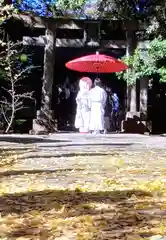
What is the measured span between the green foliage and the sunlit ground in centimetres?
841

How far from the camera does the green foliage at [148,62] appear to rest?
15539 mm

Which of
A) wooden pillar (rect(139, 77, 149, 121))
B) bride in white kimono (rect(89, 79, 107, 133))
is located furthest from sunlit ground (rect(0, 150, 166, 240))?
wooden pillar (rect(139, 77, 149, 121))

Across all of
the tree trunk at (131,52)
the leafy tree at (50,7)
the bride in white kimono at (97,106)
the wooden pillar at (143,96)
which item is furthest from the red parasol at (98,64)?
the leafy tree at (50,7)

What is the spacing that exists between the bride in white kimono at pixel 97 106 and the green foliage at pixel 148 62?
1.67 meters

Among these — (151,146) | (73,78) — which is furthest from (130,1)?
(151,146)

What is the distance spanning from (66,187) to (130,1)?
42.9ft

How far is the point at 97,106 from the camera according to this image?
14.5 metres

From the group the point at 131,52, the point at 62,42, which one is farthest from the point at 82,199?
the point at 62,42

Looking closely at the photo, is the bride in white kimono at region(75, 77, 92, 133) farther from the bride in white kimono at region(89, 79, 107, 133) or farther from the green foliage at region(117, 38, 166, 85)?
the green foliage at region(117, 38, 166, 85)

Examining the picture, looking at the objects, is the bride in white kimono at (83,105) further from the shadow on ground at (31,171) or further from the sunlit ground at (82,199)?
the shadow on ground at (31,171)

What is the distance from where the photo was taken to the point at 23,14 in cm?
1661

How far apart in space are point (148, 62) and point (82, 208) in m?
12.2

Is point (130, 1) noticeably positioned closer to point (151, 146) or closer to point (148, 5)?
point (148, 5)

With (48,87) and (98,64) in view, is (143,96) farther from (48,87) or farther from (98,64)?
(48,87)
